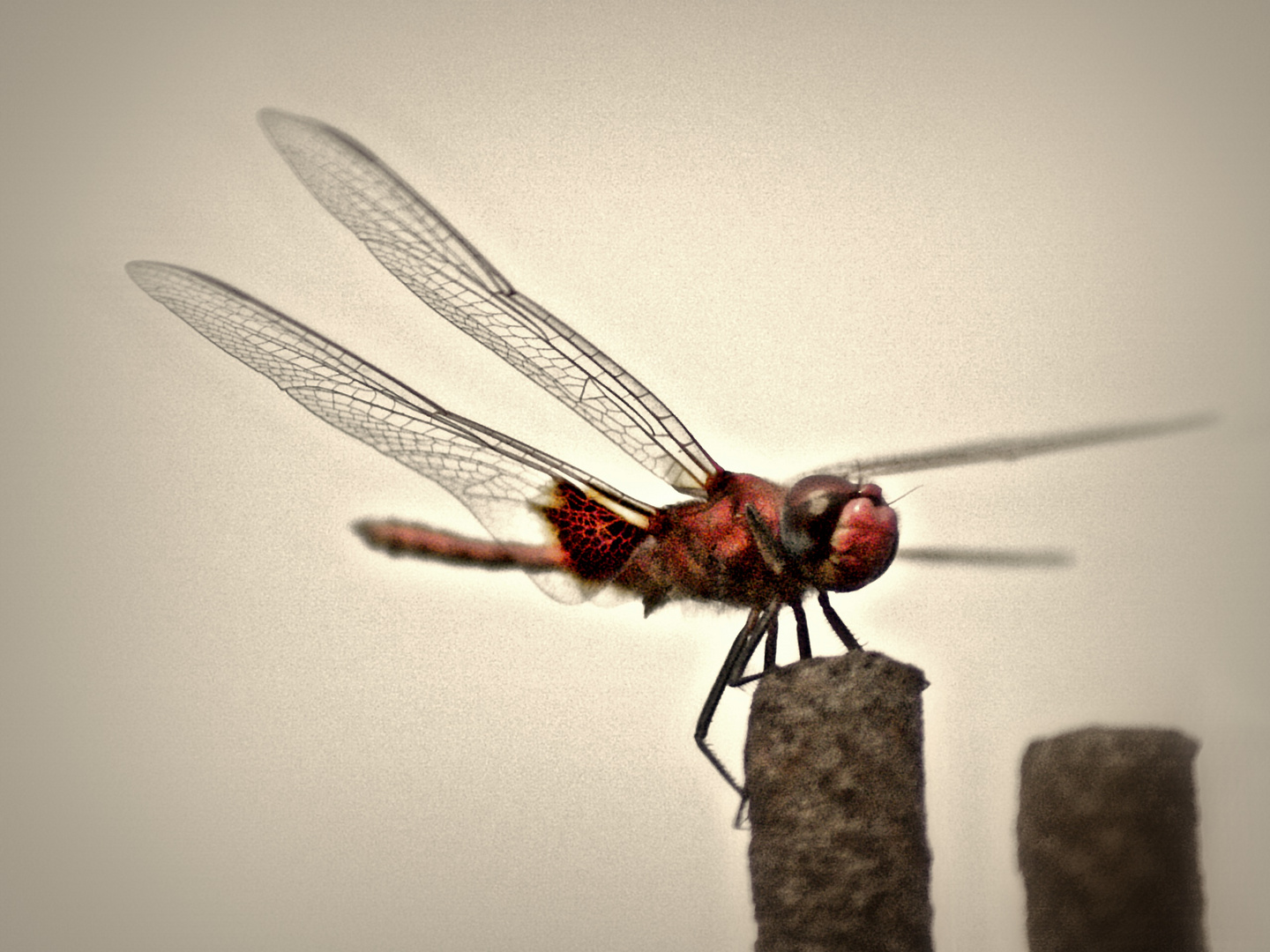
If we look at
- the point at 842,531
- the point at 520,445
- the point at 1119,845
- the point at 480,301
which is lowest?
the point at 1119,845

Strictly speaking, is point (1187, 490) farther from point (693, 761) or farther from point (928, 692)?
point (693, 761)

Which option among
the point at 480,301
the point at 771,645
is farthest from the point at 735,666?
the point at 480,301

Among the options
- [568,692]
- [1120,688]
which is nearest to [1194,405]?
[1120,688]

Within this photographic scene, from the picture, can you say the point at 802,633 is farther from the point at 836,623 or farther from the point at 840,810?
the point at 840,810

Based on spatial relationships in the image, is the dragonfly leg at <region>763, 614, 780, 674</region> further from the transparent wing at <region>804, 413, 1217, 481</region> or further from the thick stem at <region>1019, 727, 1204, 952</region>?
the thick stem at <region>1019, 727, 1204, 952</region>

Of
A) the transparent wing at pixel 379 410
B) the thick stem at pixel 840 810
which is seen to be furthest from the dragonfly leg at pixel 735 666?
the thick stem at pixel 840 810

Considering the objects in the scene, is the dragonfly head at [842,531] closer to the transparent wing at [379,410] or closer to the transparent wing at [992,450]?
the transparent wing at [992,450]
